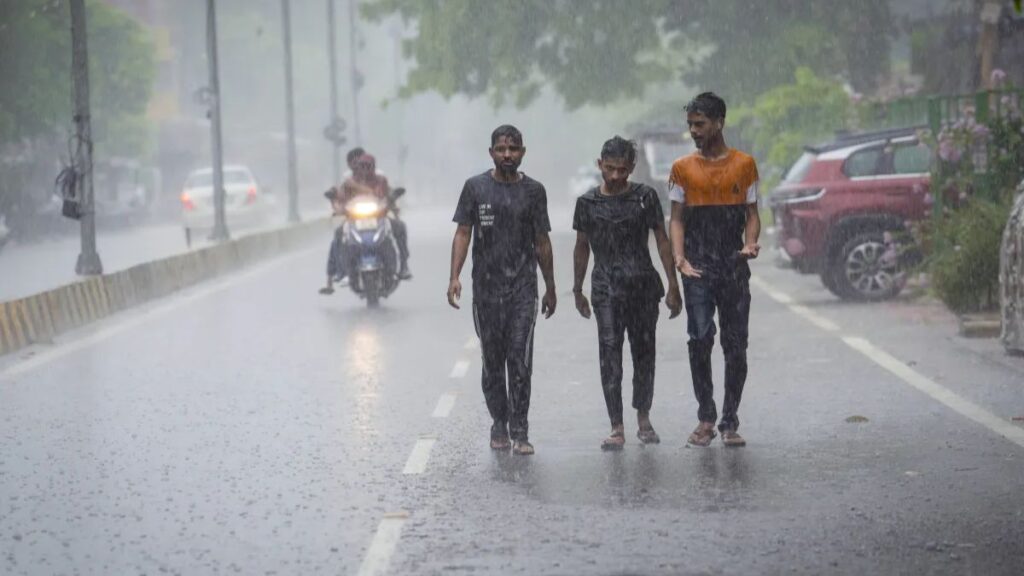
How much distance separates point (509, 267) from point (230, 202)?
39.9 meters

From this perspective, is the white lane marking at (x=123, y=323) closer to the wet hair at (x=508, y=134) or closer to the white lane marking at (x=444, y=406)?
the white lane marking at (x=444, y=406)

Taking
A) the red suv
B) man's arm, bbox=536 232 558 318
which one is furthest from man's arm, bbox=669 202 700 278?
the red suv

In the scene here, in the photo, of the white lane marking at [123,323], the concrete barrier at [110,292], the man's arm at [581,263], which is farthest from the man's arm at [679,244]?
the concrete barrier at [110,292]

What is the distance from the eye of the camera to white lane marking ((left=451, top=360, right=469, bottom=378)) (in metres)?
14.0

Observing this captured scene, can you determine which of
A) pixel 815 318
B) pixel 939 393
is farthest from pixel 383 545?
pixel 815 318

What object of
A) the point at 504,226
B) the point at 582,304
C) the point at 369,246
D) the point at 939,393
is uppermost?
the point at 504,226

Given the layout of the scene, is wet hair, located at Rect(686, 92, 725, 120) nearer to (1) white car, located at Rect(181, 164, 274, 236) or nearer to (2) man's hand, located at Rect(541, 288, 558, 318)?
(2) man's hand, located at Rect(541, 288, 558, 318)

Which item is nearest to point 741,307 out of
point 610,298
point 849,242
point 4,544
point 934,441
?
point 610,298

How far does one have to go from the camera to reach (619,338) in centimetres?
995

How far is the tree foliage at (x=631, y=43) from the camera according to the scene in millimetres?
42656

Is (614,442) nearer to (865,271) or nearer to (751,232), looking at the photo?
(751,232)

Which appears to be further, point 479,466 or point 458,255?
point 458,255

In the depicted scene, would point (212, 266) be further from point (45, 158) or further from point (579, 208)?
point (45, 158)

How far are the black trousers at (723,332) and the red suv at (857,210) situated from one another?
31.8 feet
